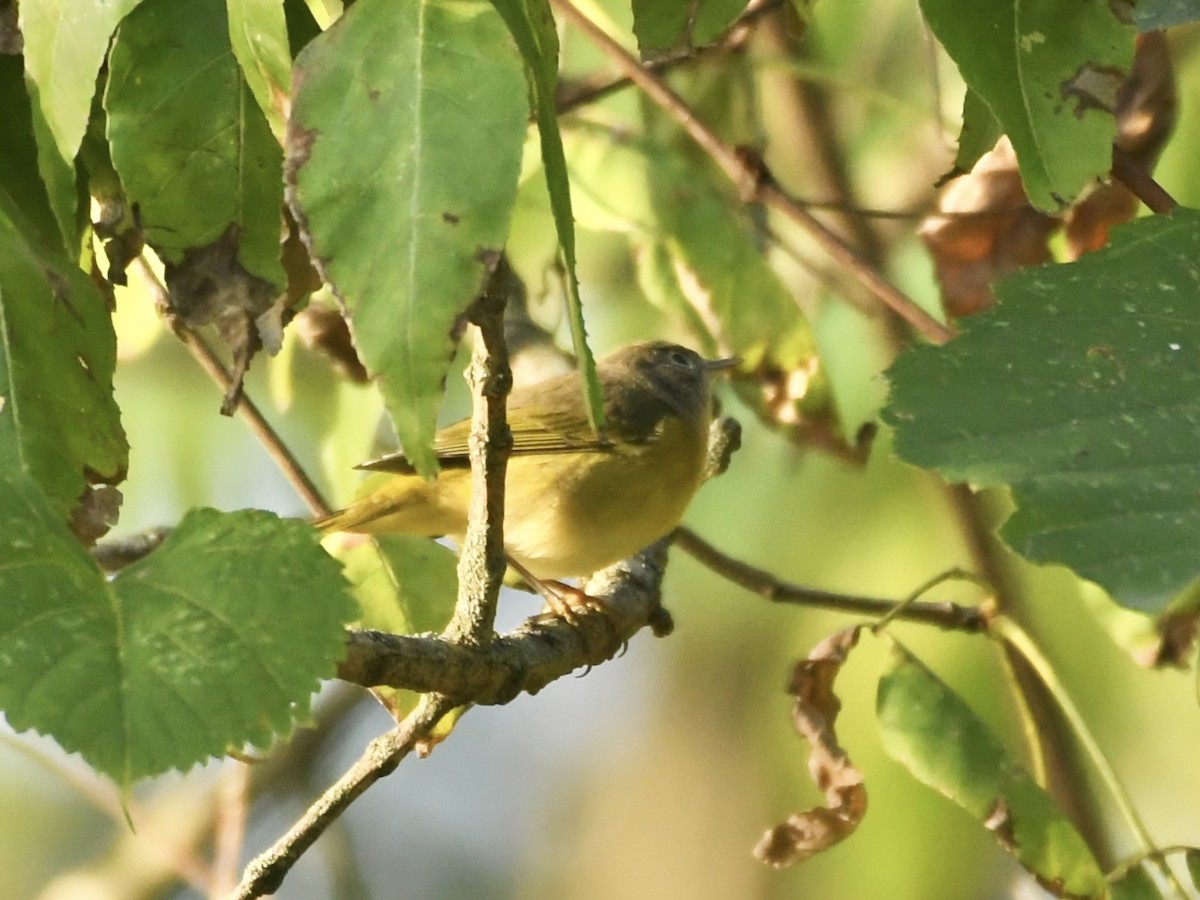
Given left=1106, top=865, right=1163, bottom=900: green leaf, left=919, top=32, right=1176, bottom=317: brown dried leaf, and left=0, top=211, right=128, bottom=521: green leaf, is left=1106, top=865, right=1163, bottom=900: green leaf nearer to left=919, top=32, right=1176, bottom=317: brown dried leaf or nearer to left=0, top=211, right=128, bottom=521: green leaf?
left=919, top=32, right=1176, bottom=317: brown dried leaf

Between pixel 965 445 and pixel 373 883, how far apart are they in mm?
3753

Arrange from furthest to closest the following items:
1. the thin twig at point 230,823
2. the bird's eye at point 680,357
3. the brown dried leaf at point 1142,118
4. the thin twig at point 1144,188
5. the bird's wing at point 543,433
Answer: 1. the bird's eye at point 680,357
2. the bird's wing at point 543,433
3. the thin twig at point 230,823
4. the brown dried leaf at point 1142,118
5. the thin twig at point 1144,188

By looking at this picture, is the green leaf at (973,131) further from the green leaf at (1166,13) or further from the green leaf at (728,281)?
the green leaf at (728,281)

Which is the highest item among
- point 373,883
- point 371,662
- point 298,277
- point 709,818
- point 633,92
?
point 298,277

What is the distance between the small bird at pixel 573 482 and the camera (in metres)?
2.83

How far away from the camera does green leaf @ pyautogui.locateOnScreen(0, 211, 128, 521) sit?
43.6 inches

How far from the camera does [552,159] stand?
2.78ft

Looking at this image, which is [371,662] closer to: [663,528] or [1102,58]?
[1102,58]

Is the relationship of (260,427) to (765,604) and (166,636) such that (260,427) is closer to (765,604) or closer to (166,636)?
(166,636)

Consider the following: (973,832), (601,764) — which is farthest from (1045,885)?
(601,764)

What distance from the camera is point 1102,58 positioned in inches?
41.1

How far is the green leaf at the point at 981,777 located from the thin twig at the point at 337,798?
0.70 metres

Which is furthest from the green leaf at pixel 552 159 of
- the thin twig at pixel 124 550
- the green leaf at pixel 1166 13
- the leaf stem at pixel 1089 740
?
the thin twig at pixel 124 550

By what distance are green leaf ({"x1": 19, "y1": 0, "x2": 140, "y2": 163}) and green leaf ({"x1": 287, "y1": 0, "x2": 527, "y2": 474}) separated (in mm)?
210
